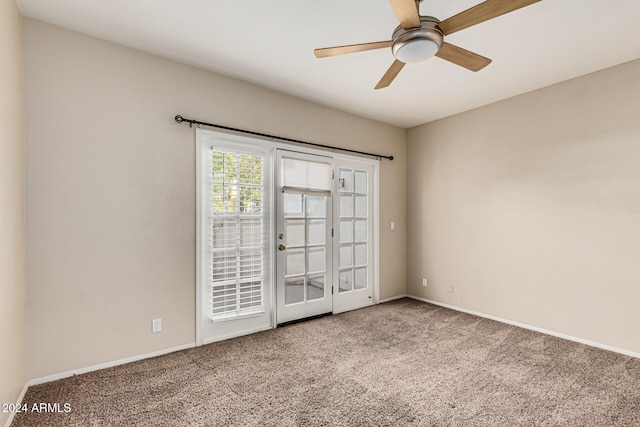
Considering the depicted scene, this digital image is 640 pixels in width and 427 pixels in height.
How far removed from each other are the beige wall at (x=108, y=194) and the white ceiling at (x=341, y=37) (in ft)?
0.84

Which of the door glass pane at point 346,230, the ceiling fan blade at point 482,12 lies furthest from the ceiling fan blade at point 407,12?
the door glass pane at point 346,230

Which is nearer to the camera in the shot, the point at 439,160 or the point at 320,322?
the point at 320,322

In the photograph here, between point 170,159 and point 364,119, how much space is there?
2.73 metres

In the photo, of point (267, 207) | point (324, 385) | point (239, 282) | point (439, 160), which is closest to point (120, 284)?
point (239, 282)

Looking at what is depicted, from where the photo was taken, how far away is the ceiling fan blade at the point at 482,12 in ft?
5.24

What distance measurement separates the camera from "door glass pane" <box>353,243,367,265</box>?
4.40 m

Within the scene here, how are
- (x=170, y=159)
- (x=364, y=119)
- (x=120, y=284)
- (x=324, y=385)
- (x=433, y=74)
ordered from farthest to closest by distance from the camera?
(x=364, y=119) < (x=433, y=74) < (x=170, y=159) < (x=120, y=284) < (x=324, y=385)

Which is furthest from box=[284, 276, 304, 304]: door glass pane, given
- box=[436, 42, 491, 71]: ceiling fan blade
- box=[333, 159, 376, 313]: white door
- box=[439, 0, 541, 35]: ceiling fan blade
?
box=[439, 0, 541, 35]: ceiling fan blade

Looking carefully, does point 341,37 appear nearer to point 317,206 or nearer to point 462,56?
point 462,56

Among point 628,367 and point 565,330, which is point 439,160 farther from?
point 628,367

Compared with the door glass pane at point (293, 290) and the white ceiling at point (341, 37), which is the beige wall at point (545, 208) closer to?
the white ceiling at point (341, 37)

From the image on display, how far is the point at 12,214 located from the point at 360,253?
11.8 ft

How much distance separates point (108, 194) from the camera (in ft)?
8.45

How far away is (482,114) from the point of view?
401cm
